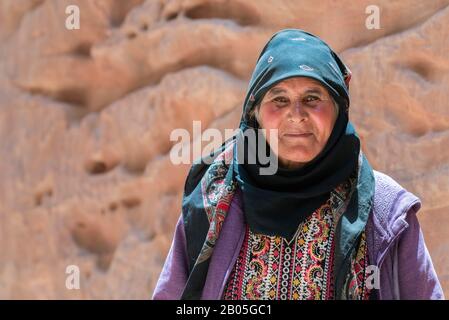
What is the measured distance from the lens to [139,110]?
11.3 feet

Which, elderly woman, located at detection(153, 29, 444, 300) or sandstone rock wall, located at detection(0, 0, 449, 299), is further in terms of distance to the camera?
sandstone rock wall, located at detection(0, 0, 449, 299)

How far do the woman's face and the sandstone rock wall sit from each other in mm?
948

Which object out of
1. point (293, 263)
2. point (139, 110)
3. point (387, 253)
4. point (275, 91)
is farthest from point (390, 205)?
point (139, 110)

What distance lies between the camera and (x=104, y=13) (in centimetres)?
360

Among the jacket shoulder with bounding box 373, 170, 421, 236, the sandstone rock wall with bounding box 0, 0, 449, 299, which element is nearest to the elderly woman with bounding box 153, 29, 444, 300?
the jacket shoulder with bounding box 373, 170, 421, 236

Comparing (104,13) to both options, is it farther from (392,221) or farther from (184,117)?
(392,221)

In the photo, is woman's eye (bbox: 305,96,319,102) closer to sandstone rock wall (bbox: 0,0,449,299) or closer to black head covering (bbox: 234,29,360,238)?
black head covering (bbox: 234,29,360,238)

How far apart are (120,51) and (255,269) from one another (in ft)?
6.21

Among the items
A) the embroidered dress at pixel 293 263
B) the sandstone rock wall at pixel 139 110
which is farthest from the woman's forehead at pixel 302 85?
the sandstone rock wall at pixel 139 110

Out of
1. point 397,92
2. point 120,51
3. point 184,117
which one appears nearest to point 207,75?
point 184,117

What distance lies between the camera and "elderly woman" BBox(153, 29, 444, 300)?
5.77 feet

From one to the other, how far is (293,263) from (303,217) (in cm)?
10

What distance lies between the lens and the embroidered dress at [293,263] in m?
1.79

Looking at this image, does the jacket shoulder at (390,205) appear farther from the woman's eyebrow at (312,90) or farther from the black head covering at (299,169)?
the woman's eyebrow at (312,90)
